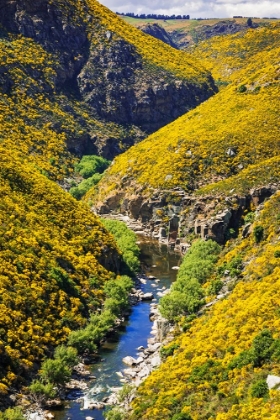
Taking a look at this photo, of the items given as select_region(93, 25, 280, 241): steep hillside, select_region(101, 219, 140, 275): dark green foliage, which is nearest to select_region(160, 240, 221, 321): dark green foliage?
select_region(101, 219, 140, 275): dark green foliage

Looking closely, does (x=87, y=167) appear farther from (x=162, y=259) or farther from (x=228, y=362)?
(x=228, y=362)

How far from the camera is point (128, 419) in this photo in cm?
6241

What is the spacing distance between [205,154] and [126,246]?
41.4m

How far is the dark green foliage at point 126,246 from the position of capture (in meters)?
116

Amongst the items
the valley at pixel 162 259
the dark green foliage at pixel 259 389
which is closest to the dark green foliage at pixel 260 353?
the valley at pixel 162 259

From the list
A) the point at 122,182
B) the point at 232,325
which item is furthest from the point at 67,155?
the point at 232,325

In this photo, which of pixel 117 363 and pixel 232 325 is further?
pixel 117 363

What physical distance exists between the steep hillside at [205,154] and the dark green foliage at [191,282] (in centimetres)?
2401

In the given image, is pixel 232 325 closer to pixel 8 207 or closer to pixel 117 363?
pixel 117 363

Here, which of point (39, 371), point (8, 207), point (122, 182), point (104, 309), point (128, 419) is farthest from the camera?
point (122, 182)

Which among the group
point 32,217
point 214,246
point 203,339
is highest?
point 32,217

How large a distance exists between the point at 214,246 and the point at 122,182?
5260 centimetres

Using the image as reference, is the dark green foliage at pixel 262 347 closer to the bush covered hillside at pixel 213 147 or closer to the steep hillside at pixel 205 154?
the steep hillside at pixel 205 154

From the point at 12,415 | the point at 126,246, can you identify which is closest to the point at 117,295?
the point at 126,246
